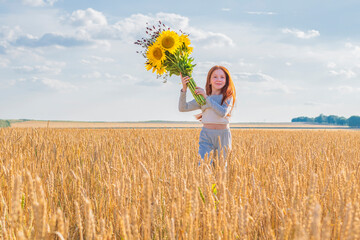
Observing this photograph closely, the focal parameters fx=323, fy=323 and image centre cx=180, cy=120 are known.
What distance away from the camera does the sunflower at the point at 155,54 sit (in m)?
3.57

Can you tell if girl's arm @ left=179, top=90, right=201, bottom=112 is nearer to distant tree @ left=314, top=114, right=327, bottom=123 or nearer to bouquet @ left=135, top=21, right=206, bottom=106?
bouquet @ left=135, top=21, right=206, bottom=106

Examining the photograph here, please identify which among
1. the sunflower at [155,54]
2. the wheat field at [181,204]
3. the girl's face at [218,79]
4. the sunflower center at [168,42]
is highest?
the sunflower center at [168,42]

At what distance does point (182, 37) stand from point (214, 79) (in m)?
0.61

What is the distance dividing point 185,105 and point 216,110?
40cm

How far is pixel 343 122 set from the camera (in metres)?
63.3

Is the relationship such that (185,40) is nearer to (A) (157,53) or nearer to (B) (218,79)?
(A) (157,53)

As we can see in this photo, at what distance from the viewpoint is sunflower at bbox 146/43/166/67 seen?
357 cm

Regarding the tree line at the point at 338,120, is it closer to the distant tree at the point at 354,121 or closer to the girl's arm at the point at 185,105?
the distant tree at the point at 354,121

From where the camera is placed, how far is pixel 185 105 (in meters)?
3.76

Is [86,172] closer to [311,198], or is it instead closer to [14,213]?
[14,213]

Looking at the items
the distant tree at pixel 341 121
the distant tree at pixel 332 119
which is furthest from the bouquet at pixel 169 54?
the distant tree at pixel 332 119

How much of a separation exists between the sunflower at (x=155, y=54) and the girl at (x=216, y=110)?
0.31 m

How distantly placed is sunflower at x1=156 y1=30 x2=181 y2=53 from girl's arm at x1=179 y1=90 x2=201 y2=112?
1.70ft

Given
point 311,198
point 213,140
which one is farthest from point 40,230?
point 213,140
